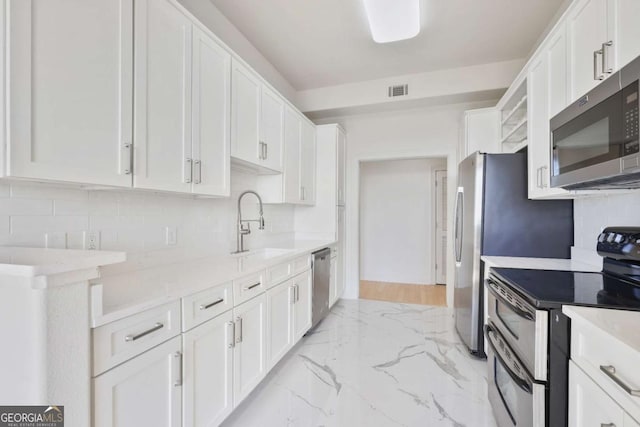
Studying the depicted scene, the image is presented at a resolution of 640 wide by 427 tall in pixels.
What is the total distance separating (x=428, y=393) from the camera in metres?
2.04

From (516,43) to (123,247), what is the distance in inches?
148

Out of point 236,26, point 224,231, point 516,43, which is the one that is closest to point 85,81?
point 224,231

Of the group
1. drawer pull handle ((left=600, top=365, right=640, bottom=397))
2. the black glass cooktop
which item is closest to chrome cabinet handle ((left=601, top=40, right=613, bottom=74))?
the black glass cooktop

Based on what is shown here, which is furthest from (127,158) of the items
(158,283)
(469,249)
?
(469,249)

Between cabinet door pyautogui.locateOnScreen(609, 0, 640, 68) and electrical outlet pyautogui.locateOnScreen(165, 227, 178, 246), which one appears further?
electrical outlet pyautogui.locateOnScreen(165, 227, 178, 246)

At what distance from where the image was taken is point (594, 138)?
4.20ft

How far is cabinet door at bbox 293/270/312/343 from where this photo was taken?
2533 mm

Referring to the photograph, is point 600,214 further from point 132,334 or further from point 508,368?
point 132,334

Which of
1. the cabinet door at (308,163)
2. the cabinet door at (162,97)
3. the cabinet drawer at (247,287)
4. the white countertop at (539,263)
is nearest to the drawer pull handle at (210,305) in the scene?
the cabinet drawer at (247,287)

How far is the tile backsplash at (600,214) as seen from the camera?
5.50ft

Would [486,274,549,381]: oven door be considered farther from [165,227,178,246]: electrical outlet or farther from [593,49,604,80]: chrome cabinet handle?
[165,227,178,246]: electrical outlet

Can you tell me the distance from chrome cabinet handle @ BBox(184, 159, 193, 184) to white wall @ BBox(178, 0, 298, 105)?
1311mm

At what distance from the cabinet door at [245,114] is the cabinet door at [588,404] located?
217 cm

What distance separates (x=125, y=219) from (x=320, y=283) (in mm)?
1995
